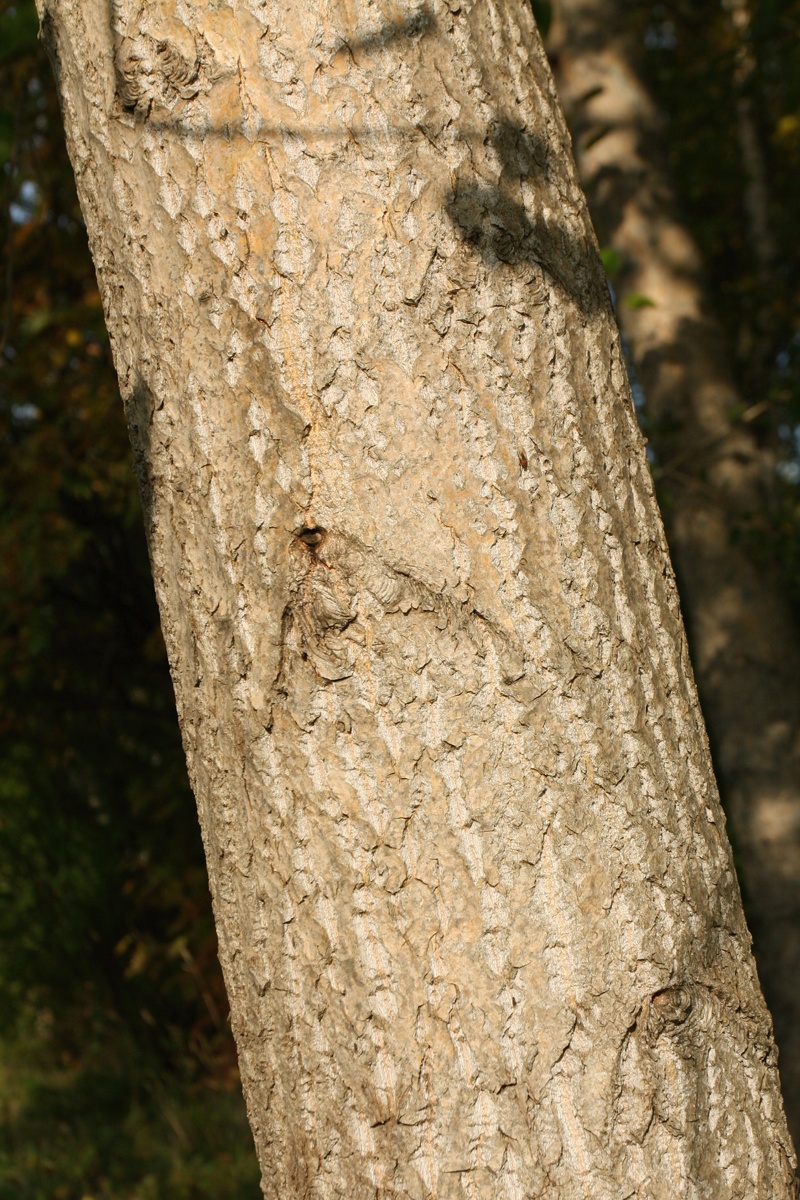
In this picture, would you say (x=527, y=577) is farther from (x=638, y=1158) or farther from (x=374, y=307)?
(x=638, y=1158)

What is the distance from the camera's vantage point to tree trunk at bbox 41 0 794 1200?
0.90 metres

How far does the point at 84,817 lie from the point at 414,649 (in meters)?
5.50

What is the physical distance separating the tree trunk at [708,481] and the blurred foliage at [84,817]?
2426 mm

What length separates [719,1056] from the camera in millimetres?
947

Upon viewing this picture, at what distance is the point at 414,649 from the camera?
3.00 feet

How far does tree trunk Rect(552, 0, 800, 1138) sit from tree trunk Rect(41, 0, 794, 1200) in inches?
123

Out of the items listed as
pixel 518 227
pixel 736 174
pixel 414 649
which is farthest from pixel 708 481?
pixel 736 174

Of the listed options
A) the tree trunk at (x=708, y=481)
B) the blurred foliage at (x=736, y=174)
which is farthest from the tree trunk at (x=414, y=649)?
the blurred foliage at (x=736, y=174)

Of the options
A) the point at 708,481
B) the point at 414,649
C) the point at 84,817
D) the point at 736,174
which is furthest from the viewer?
the point at 736,174

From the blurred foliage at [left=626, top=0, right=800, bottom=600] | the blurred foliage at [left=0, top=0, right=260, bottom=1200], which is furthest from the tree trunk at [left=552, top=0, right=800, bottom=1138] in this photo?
the blurred foliage at [left=0, top=0, right=260, bottom=1200]

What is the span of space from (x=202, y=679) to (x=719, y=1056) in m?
0.65

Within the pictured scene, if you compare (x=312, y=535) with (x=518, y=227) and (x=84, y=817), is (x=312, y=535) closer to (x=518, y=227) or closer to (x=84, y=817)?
(x=518, y=227)

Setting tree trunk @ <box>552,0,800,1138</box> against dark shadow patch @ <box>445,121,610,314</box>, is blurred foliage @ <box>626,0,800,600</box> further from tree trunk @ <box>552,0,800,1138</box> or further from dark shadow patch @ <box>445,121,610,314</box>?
dark shadow patch @ <box>445,121,610,314</box>

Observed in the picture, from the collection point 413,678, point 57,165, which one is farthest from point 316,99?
point 57,165
